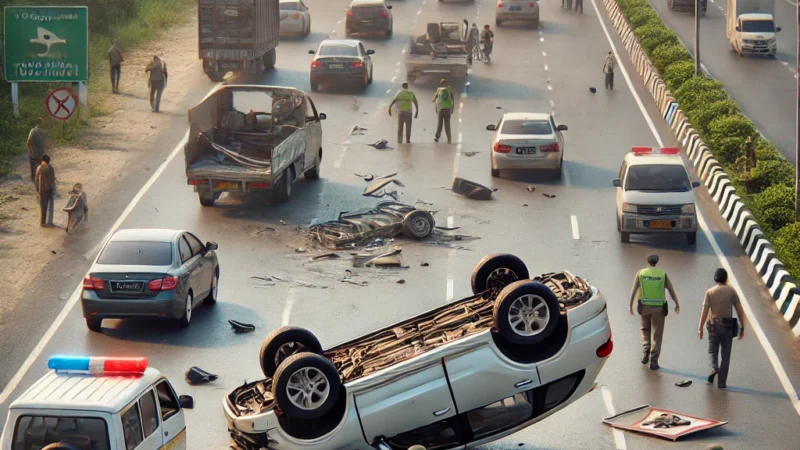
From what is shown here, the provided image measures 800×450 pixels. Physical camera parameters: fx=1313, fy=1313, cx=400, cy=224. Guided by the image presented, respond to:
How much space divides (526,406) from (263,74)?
1198 inches

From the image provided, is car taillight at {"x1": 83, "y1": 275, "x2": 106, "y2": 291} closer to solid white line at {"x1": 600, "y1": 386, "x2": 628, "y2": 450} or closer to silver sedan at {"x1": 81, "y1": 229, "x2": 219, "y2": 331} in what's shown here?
silver sedan at {"x1": 81, "y1": 229, "x2": 219, "y2": 331}

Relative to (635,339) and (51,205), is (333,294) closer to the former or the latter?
(635,339)

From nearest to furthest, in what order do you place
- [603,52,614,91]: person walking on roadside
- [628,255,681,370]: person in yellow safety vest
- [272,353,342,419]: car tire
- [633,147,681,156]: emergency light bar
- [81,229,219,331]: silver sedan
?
[272,353,342,419]: car tire < [628,255,681,370]: person in yellow safety vest < [81,229,219,331]: silver sedan < [633,147,681,156]: emergency light bar < [603,52,614,91]: person walking on roadside

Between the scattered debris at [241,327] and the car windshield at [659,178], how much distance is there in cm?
907

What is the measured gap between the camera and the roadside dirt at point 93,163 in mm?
23312

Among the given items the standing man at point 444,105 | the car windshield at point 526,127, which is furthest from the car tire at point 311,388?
the standing man at point 444,105

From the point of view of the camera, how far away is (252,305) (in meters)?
Answer: 20.5

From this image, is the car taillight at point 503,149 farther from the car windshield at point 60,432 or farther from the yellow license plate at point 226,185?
the car windshield at point 60,432

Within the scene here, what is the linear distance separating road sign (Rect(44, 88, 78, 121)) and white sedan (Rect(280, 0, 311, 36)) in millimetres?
21561

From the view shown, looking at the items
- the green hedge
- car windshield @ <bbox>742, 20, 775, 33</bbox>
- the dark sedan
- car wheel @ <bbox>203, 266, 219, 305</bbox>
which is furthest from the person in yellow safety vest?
car windshield @ <bbox>742, 20, 775, 33</bbox>

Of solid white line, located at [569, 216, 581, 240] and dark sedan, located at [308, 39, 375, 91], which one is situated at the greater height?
dark sedan, located at [308, 39, 375, 91]

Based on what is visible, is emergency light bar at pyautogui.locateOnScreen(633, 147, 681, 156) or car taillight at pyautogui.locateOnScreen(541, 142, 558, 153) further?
car taillight at pyautogui.locateOnScreen(541, 142, 558, 153)

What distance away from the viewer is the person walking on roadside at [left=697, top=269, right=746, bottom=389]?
17.0 meters

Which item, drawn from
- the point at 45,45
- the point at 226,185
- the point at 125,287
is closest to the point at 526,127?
the point at 226,185
